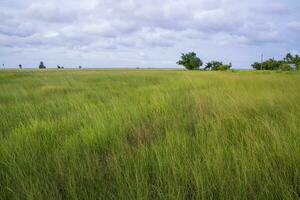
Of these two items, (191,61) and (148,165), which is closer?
(148,165)

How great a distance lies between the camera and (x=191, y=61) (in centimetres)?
8044

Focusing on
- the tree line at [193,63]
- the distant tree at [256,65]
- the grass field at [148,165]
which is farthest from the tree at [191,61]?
the grass field at [148,165]

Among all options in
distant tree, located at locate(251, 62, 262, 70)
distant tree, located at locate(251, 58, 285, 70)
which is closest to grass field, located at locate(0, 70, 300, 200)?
distant tree, located at locate(251, 58, 285, 70)

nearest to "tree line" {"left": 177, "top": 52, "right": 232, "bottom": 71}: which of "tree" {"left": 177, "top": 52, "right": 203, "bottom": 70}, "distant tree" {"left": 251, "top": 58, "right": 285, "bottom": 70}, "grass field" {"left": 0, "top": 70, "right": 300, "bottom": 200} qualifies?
"tree" {"left": 177, "top": 52, "right": 203, "bottom": 70}

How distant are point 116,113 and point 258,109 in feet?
9.09

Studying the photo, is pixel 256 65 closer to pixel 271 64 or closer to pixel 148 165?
pixel 271 64

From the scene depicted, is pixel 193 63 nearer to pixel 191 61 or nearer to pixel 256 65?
pixel 191 61

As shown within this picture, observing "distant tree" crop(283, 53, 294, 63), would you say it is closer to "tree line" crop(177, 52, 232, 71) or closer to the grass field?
"tree line" crop(177, 52, 232, 71)

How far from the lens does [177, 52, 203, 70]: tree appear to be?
8044cm

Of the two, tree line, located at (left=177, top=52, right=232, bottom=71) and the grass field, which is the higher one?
tree line, located at (left=177, top=52, right=232, bottom=71)

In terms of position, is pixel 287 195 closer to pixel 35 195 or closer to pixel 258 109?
pixel 35 195

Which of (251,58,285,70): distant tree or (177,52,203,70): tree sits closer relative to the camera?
(251,58,285,70): distant tree

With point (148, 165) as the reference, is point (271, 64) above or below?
above

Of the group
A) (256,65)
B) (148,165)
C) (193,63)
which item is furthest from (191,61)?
(148,165)
